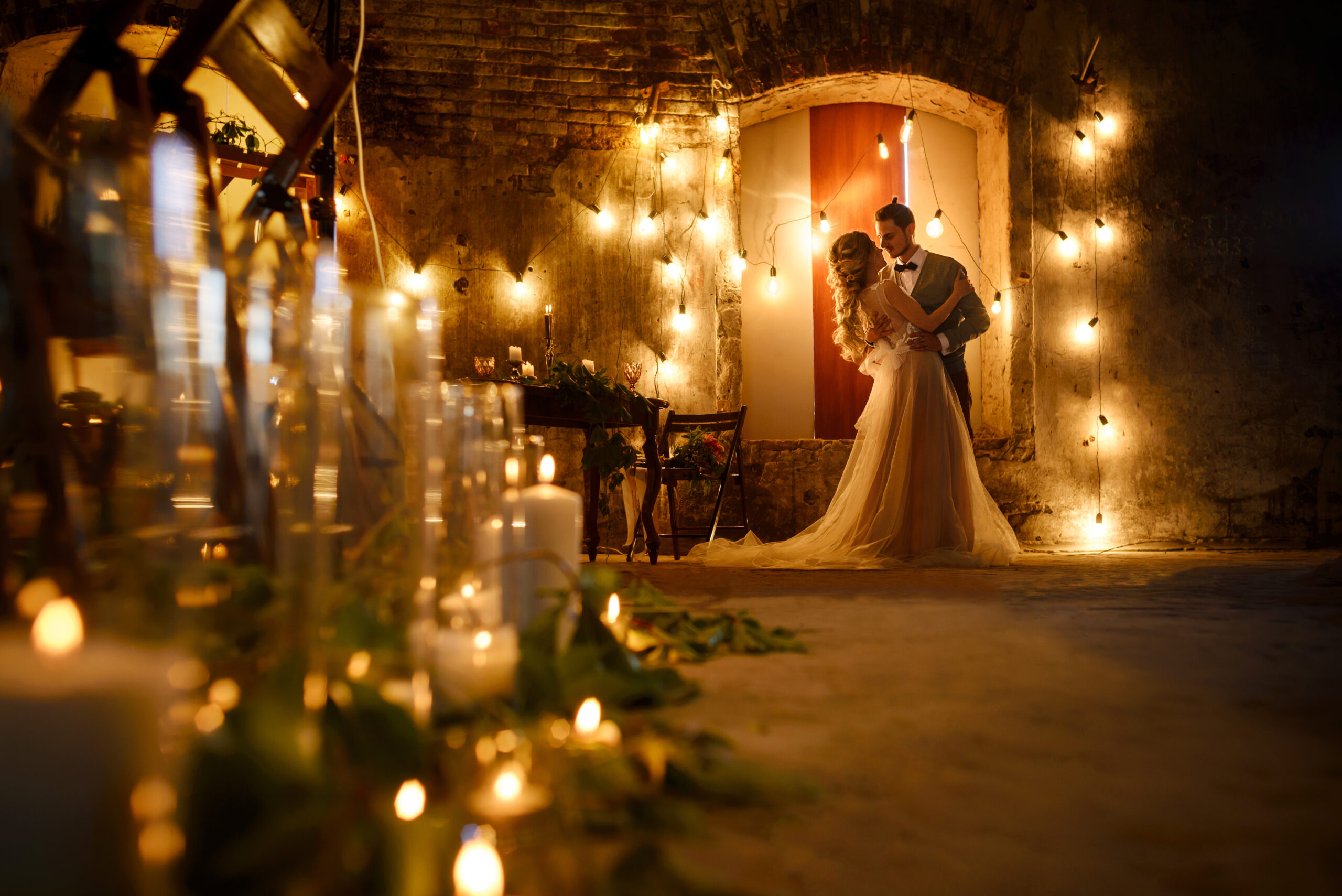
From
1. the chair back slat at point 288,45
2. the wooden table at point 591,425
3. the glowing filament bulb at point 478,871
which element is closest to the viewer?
the glowing filament bulb at point 478,871

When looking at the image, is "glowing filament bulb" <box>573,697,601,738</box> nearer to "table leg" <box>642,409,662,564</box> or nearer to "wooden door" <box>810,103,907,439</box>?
"table leg" <box>642,409,662,564</box>

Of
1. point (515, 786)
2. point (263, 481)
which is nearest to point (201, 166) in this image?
point (263, 481)

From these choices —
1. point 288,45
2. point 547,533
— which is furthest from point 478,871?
point 288,45

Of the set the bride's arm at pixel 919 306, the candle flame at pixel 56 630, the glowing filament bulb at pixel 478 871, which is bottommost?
the glowing filament bulb at pixel 478 871

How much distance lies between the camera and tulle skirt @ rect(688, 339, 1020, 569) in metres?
3.65

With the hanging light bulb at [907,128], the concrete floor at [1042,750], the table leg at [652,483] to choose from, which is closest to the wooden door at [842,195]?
the hanging light bulb at [907,128]

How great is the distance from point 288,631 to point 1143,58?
6.51 m

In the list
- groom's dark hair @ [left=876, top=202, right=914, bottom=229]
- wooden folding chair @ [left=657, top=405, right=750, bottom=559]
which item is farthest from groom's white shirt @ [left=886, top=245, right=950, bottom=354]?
wooden folding chair @ [left=657, top=405, right=750, bottom=559]

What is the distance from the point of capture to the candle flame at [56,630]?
13.3 inches

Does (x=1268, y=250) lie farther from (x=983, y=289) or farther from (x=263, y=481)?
(x=263, y=481)

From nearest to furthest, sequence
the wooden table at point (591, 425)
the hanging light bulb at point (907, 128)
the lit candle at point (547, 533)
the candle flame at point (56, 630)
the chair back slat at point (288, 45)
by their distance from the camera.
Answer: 1. the candle flame at point (56, 630)
2. the lit candle at point (547, 533)
3. the chair back slat at point (288, 45)
4. the wooden table at point (591, 425)
5. the hanging light bulb at point (907, 128)

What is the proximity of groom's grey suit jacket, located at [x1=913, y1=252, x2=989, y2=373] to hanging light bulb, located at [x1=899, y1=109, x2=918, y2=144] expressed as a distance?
1643 millimetres

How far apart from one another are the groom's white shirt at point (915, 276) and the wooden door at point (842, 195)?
149cm

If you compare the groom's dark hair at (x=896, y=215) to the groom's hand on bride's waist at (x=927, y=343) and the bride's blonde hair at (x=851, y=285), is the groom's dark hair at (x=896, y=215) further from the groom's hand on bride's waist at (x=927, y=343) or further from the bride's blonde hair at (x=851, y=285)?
the groom's hand on bride's waist at (x=927, y=343)
